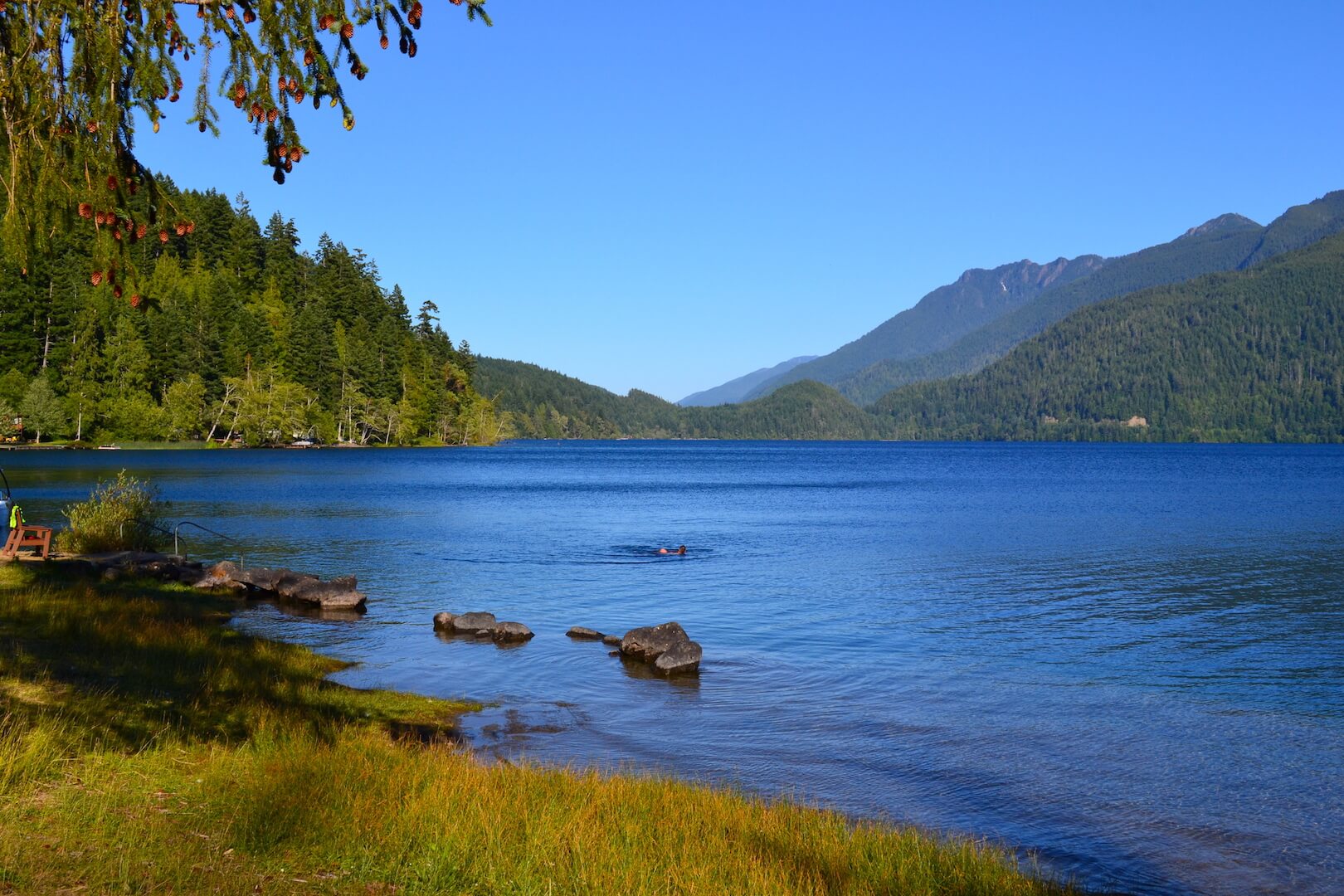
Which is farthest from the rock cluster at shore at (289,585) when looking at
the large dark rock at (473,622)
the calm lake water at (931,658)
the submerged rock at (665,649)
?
the submerged rock at (665,649)

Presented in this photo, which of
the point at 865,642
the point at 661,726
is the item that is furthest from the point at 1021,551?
the point at 661,726

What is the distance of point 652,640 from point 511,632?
4.25 metres

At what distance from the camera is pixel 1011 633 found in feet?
89.0

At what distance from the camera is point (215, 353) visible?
494 feet

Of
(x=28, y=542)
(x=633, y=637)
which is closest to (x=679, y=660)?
(x=633, y=637)

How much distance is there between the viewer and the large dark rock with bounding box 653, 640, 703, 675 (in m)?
21.3

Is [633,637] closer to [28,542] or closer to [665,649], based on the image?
[665,649]

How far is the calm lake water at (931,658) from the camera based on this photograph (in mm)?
13477

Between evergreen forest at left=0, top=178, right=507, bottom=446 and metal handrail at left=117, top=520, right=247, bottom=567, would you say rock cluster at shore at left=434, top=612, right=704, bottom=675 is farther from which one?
evergreen forest at left=0, top=178, right=507, bottom=446

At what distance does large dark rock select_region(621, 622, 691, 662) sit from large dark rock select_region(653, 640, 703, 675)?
0.43ft

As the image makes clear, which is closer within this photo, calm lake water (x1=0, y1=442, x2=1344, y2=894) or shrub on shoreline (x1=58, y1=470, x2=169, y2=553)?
calm lake water (x1=0, y1=442, x2=1344, y2=894)

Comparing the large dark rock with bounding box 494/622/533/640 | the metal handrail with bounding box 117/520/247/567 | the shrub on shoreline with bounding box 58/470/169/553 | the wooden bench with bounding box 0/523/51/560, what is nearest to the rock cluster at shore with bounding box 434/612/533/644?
the large dark rock with bounding box 494/622/533/640

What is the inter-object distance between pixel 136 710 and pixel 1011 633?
22141 mm

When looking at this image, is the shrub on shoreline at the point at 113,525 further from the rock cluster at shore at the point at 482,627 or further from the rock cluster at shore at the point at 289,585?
the rock cluster at shore at the point at 482,627
